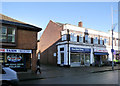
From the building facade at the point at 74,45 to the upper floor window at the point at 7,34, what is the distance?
10103 mm

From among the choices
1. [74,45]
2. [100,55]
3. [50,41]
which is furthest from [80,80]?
[100,55]

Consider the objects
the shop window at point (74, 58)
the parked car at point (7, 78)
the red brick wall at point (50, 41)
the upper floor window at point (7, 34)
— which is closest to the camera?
the parked car at point (7, 78)

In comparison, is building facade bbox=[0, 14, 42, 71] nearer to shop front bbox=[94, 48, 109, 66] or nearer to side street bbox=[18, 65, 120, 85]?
side street bbox=[18, 65, 120, 85]

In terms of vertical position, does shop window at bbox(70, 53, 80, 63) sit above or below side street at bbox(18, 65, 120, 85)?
above

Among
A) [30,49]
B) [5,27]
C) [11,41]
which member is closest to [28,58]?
[30,49]

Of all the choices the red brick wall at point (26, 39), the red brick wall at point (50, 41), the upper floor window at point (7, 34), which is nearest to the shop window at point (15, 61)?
the red brick wall at point (26, 39)

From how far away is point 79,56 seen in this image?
24.7 m

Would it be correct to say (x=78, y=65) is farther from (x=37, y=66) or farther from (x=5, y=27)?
(x=5, y=27)

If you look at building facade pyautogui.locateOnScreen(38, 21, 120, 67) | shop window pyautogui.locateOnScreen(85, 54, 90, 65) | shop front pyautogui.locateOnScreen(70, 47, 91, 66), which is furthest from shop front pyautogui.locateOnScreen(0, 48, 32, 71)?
shop window pyautogui.locateOnScreen(85, 54, 90, 65)

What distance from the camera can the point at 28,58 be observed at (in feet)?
57.0

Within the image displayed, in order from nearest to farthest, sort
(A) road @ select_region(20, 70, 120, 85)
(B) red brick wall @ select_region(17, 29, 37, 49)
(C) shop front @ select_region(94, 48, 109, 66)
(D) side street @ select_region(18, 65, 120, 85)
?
(A) road @ select_region(20, 70, 120, 85) < (D) side street @ select_region(18, 65, 120, 85) < (B) red brick wall @ select_region(17, 29, 37, 49) < (C) shop front @ select_region(94, 48, 109, 66)

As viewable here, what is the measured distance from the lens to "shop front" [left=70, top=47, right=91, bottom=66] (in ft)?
76.6

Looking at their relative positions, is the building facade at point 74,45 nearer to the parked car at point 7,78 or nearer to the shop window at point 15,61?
the shop window at point 15,61

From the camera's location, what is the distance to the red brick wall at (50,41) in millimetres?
25656
